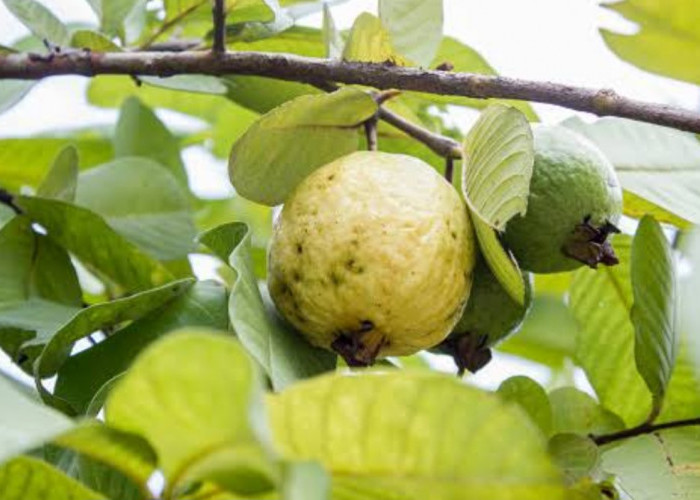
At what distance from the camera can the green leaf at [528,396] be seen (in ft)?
4.12

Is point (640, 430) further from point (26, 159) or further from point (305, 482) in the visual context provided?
point (26, 159)

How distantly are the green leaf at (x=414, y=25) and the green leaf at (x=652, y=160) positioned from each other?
0.23 metres

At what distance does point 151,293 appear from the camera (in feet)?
3.77

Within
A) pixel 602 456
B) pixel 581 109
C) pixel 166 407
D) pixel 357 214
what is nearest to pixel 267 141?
pixel 357 214

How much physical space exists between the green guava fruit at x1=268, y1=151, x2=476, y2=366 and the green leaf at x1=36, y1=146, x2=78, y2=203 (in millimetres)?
446

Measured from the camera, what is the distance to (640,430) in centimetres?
130

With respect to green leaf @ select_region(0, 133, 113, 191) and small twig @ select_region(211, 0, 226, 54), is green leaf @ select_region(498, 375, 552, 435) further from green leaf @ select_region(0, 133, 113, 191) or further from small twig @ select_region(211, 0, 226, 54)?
green leaf @ select_region(0, 133, 113, 191)

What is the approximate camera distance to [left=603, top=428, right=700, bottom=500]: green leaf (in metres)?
1.12

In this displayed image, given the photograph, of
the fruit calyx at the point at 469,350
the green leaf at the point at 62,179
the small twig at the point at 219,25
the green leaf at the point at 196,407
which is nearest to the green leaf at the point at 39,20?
the green leaf at the point at 62,179

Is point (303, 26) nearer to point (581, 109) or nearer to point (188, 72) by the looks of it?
point (188, 72)

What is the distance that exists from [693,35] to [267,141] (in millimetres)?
576

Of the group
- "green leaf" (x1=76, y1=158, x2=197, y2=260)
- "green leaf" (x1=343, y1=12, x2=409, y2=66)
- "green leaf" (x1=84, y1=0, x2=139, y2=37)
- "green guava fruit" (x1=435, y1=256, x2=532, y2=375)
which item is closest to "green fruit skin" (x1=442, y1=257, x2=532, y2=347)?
"green guava fruit" (x1=435, y1=256, x2=532, y2=375)

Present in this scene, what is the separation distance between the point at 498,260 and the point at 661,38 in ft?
1.58

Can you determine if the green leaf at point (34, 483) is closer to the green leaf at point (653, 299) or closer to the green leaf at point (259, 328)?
the green leaf at point (259, 328)
